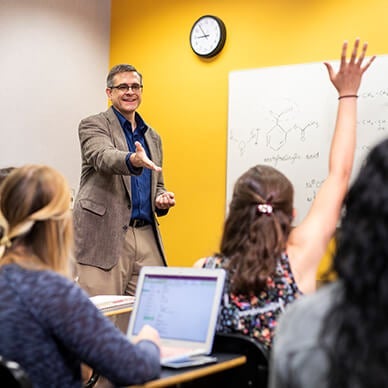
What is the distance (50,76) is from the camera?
4.73m

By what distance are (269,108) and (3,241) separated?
2.89 m

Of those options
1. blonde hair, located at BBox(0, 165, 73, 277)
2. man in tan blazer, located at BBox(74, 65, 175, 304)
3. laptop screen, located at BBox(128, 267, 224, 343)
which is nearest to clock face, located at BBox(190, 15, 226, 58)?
man in tan blazer, located at BBox(74, 65, 175, 304)

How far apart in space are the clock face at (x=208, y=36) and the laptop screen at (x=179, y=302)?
9.44ft

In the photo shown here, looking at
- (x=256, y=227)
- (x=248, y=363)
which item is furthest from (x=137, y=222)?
(x=248, y=363)

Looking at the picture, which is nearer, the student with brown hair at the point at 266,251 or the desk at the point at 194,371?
the desk at the point at 194,371

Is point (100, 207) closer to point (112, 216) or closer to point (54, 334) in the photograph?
point (112, 216)

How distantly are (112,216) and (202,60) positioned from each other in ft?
5.07

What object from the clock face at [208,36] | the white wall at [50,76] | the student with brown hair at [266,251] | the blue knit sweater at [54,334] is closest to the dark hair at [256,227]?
the student with brown hair at [266,251]

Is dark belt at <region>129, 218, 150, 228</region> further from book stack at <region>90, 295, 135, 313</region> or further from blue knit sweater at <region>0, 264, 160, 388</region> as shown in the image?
blue knit sweater at <region>0, 264, 160, 388</region>

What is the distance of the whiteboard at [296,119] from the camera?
3865 mm

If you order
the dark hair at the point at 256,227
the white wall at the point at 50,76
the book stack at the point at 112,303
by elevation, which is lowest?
the book stack at the point at 112,303

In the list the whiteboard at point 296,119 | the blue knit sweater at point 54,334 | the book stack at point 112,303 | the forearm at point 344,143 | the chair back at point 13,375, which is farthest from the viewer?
the whiteboard at point 296,119

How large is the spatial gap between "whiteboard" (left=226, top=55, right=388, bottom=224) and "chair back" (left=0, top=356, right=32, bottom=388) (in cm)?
282

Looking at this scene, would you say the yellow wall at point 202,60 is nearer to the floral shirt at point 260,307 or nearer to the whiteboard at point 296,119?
the whiteboard at point 296,119
